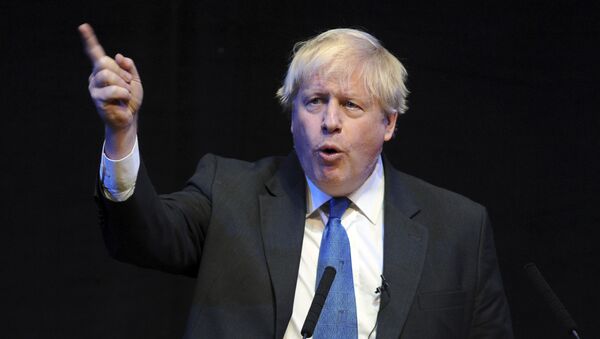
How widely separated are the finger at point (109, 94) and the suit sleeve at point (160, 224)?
0.93ft

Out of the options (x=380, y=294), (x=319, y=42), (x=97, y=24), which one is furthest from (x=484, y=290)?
(x=97, y=24)

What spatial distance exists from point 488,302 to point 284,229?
59cm

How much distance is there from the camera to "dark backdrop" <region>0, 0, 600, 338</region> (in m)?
3.14

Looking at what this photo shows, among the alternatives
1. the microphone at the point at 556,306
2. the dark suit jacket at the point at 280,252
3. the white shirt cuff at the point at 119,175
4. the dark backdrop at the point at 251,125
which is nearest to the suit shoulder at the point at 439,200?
the dark suit jacket at the point at 280,252

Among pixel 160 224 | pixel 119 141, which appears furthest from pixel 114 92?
pixel 160 224

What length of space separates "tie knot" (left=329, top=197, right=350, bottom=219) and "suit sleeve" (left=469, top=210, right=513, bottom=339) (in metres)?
0.39

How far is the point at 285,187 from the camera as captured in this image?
266 cm

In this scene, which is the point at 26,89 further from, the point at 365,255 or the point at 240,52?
the point at 365,255

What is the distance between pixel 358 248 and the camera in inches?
103

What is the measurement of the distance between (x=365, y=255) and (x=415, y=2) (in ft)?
3.66

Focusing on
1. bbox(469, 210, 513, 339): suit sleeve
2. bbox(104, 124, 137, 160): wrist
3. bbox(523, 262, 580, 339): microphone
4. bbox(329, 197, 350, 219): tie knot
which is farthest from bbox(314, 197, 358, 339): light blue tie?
bbox(104, 124, 137, 160): wrist

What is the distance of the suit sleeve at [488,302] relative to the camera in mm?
2656

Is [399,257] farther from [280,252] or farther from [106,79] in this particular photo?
[106,79]

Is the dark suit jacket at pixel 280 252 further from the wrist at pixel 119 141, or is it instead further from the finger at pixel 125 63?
the finger at pixel 125 63
